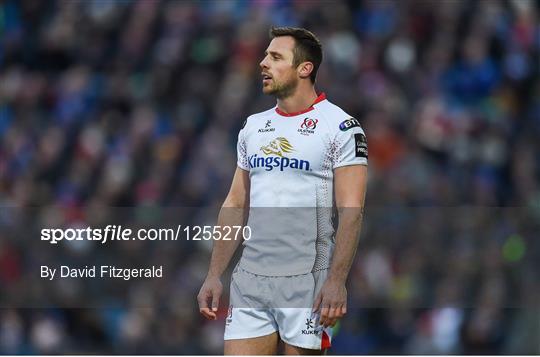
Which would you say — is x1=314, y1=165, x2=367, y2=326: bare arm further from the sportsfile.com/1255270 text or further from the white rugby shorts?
the sportsfile.com/1255270 text

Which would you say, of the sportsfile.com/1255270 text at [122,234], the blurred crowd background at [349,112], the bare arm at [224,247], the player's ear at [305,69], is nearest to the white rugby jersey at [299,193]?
the bare arm at [224,247]

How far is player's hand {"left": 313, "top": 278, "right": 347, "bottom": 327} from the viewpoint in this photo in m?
5.68

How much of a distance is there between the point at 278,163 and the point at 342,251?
0.62 meters

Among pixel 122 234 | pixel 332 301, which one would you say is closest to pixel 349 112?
pixel 122 234

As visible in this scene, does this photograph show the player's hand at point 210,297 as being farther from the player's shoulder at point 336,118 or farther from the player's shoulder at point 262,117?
the player's shoulder at point 336,118

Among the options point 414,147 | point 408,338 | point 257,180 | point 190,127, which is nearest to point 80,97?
point 190,127

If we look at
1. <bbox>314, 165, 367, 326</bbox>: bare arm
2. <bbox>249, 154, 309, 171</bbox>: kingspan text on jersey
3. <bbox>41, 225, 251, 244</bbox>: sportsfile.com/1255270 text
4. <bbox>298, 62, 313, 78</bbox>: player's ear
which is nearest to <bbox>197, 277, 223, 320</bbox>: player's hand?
<bbox>314, 165, 367, 326</bbox>: bare arm

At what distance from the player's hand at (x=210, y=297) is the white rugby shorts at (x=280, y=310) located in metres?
0.10

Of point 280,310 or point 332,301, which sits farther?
point 280,310

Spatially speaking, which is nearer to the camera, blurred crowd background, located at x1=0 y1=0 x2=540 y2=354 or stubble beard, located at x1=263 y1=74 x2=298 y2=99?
stubble beard, located at x1=263 y1=74 x2=298 y2=99

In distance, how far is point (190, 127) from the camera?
1165cm

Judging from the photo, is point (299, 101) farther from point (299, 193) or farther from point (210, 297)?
point (210, 297)

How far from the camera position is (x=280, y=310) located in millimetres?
5852

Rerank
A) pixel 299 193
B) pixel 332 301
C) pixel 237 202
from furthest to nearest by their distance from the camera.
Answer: pixel 237 202 < pixel 299 193 < pixel 332 301
